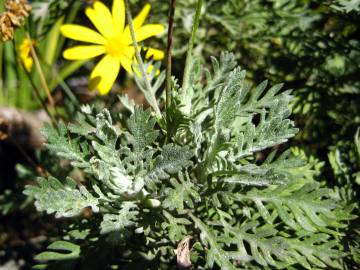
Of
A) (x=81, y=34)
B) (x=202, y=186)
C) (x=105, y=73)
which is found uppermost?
(x=81, y=34)

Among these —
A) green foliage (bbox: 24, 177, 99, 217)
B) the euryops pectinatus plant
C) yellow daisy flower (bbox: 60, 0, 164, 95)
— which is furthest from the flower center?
green foliage (bbox: 24, 177, 99, 217)

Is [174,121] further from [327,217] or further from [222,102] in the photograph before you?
[327,217]

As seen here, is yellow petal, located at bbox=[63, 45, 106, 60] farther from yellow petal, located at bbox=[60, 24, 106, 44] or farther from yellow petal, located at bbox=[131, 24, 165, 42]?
yellow petal, located at bbox=[131, 24, 165, 42]

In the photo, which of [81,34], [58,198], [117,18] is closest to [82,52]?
[81,34]

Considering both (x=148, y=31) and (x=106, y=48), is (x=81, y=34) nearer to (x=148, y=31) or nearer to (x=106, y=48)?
(x=106, y=48)

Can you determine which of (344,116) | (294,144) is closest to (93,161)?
(294,144)

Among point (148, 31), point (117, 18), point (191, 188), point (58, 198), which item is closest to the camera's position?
point (58, 198)

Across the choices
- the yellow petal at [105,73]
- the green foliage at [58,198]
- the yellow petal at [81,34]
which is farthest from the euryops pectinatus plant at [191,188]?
the yellow petal at [81,34]
